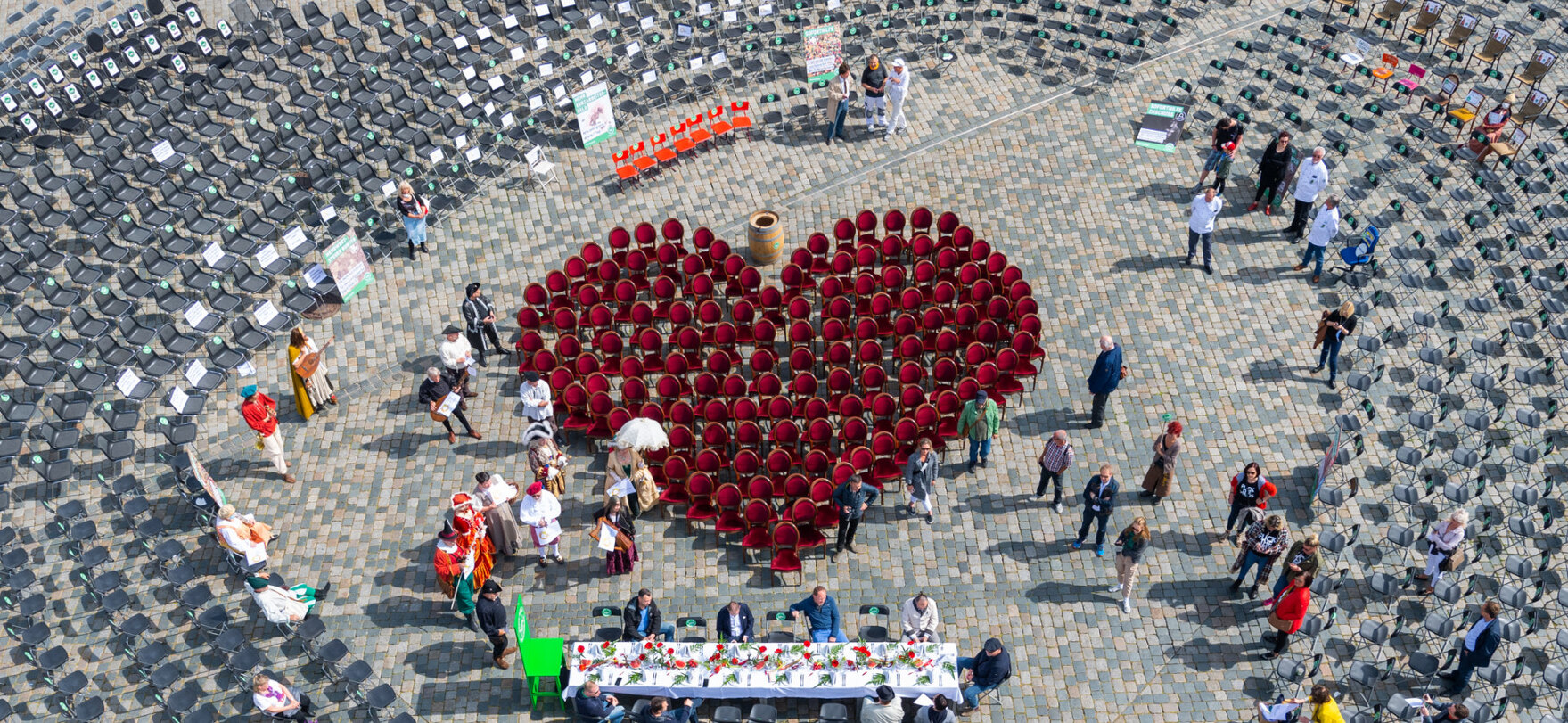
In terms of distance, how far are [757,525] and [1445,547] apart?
10024mm

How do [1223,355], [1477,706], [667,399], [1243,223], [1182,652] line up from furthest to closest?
[1243,223] → [1223,355] → [667,399] → [1182,652] → [1477,706]

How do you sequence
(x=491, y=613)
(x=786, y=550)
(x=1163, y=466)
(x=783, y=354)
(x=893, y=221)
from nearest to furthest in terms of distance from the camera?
(x=491, y=613)
(x=786, y=550)
(x=1163, y=466)
(x=783, y=354)
(x=893, y=221)

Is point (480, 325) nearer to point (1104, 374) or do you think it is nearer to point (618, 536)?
point (618, 536)

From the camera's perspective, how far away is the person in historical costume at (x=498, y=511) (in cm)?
1886

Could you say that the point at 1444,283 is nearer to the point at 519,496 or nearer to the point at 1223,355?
the point at 1223,355

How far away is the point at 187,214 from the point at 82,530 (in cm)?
719

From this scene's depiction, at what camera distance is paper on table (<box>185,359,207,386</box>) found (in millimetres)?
21859

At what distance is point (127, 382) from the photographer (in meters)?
21.1

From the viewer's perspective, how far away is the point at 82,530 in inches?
774

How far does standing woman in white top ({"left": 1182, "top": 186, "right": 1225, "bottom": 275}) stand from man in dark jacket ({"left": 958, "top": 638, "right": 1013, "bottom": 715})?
34.1ft

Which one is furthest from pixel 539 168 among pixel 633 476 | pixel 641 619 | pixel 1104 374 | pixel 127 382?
pixel 1104 374

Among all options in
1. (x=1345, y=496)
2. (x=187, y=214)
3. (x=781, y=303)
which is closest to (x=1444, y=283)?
(x=1345, y=496)

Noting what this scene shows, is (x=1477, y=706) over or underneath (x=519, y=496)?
underneath

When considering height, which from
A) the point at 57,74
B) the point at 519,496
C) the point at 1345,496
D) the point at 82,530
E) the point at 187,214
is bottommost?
the point at 1345,496
